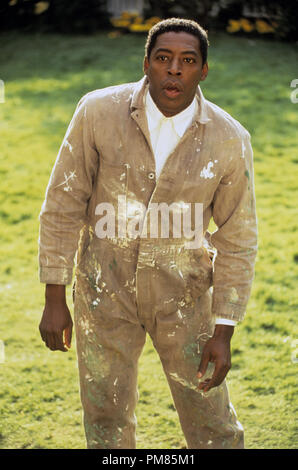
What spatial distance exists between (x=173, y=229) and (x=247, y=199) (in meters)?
0.30

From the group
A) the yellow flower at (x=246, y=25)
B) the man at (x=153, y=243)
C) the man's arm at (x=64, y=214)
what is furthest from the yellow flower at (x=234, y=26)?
the man's arm at (x=64, y=214)

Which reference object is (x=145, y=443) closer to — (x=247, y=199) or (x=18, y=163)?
(x=247, y=199)

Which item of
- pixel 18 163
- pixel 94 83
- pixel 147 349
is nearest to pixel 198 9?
pixel 94 83

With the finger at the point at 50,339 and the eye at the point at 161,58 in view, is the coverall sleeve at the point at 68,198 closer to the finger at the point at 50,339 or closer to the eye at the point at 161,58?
the finger at the point at 50,339

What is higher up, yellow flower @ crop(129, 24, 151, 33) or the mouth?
the mouth

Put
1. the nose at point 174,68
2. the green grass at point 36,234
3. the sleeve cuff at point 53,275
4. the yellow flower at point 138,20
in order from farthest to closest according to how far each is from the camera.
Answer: the yellow flower at point 138,20 → the green grass at point 36,234 → the sleeve cuff at point 53,275 → the nose at point 174,68

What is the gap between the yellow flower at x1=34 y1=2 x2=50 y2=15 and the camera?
11609mm

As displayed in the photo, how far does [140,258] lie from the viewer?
2744mm

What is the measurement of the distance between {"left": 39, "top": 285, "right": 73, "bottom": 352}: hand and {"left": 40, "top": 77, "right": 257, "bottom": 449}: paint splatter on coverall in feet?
0.20

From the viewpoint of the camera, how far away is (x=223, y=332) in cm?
278

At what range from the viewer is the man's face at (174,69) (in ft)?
8.37

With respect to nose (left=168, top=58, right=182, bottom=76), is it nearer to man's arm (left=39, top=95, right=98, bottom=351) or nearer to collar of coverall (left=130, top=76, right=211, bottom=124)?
collar of coverall (left=130, top=76, right=211, bottom=124)

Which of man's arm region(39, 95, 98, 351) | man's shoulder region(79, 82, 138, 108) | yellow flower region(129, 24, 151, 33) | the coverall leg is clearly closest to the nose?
man's shoulder region(79, 82, 138, 108)

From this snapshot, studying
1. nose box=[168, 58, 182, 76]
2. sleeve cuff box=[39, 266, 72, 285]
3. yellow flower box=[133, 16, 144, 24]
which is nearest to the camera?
nose box=[168, 58, 182, 76]
